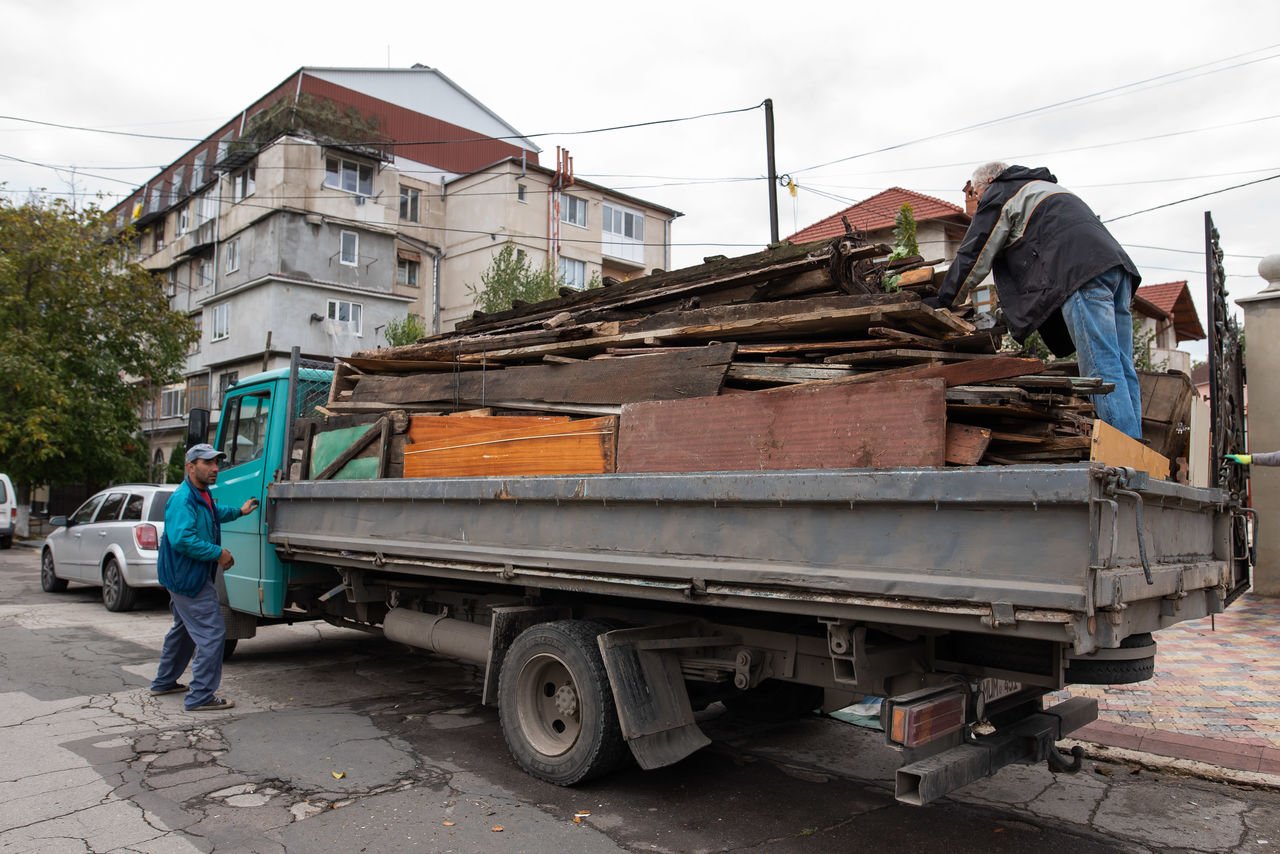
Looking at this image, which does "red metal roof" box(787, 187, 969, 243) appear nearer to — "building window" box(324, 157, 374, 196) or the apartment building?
the apartment building

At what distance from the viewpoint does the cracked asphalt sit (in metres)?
3.88

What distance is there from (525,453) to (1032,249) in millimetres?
2845

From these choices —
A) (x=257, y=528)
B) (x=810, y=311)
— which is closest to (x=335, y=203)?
(x=257, y=528)

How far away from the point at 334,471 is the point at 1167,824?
5.39 metres

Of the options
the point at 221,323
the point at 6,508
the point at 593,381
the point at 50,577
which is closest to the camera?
the point at 593,381

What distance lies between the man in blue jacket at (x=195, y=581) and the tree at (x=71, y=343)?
1718cm

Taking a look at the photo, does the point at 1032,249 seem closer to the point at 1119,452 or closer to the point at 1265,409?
the point at 1119,452

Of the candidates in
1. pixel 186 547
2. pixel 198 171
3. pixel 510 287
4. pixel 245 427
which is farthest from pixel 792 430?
pixel 198 171

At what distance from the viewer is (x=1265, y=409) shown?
10.1m

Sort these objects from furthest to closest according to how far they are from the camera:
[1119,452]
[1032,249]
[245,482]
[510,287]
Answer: [510,287]
[245,482]
[1032,249]
[1119,452]

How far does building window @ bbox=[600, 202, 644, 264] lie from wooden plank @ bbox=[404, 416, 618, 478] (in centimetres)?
3238

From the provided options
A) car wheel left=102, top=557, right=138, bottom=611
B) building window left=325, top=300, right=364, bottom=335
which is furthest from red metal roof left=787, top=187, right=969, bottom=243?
car wheel left=102, top=557, right=138, bottom=611

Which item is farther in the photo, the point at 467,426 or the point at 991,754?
the point at 467,426

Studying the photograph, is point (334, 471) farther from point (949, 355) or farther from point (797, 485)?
point (949, 355)
